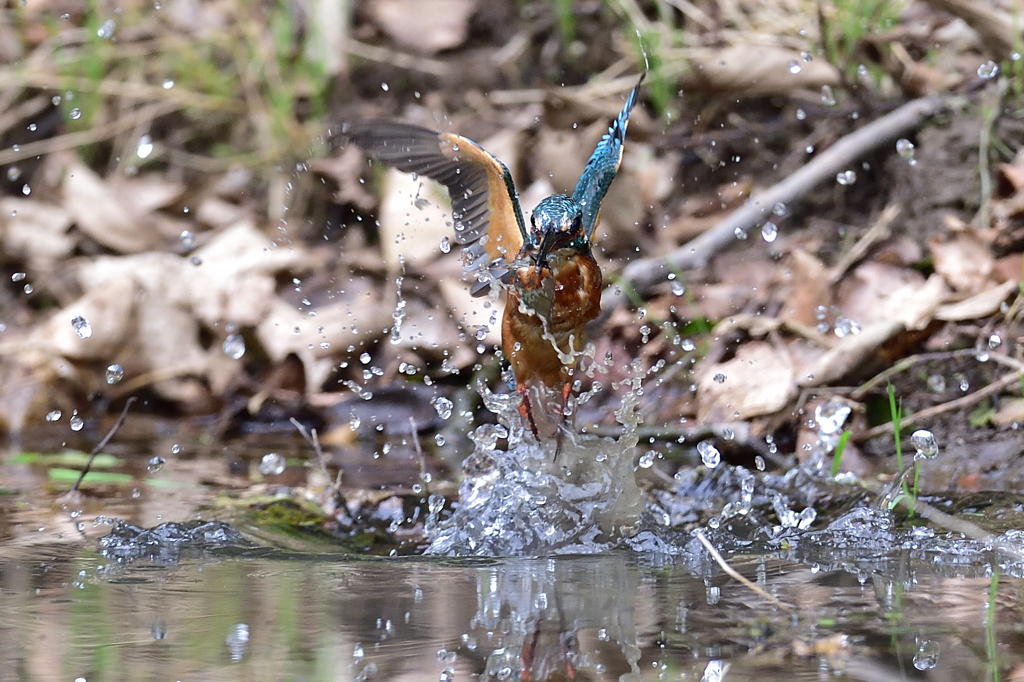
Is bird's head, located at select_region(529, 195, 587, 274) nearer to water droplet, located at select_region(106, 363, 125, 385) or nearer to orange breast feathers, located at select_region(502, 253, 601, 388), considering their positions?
orange breast feathers, located at select_region(502, 253, 601, 388)

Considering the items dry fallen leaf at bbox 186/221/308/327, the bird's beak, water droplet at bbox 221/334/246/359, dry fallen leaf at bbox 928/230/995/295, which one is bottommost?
water droplet at bbox 221/334/246/359

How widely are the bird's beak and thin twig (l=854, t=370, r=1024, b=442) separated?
1333 millimetres

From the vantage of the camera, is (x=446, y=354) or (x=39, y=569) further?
(x=446, y=354)

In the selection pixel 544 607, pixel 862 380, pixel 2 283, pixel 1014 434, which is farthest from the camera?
pixel 2 283

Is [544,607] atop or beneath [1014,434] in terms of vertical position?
atop

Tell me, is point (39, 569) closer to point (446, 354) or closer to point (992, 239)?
point (446, 354)

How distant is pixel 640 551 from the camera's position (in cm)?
275

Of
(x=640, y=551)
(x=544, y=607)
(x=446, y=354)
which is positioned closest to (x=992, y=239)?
(x=446, y=354)

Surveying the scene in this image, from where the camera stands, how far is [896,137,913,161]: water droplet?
4806 mm

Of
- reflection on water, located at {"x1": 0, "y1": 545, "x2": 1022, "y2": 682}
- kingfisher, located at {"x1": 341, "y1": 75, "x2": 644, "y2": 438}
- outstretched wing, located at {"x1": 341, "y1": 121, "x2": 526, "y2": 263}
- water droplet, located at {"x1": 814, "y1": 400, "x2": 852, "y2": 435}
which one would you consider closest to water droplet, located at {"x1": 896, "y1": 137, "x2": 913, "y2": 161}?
water droplet, located at {"x1": 814, "y1": 400, "x2": 852, "y2": 435}

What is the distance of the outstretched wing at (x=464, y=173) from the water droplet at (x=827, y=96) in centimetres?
214

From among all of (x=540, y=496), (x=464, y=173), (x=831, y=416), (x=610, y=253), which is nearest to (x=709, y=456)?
(x=831, y=416)

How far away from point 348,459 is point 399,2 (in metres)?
3.51

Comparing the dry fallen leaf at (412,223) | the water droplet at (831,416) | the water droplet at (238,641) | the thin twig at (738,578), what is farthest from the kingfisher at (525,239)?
the dry fallen leaf at (412,223)
